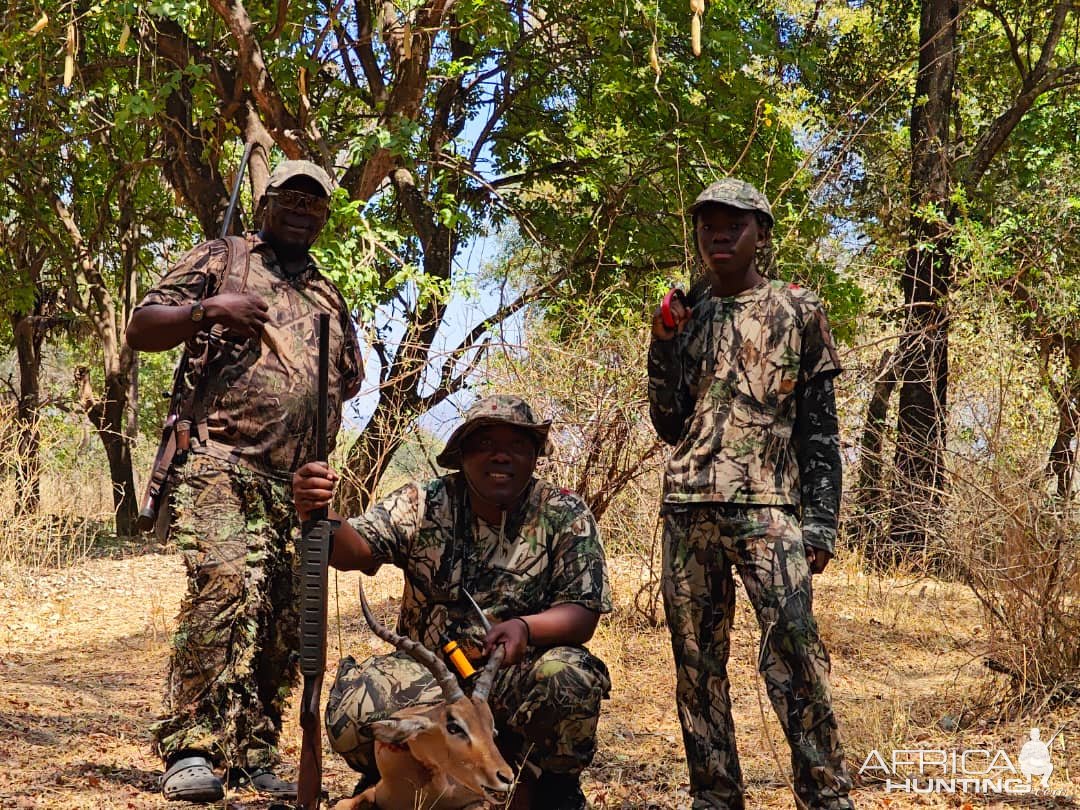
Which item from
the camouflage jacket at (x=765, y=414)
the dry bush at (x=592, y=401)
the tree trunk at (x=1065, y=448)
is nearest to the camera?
the camouflage jacket at (x=765, y=414)

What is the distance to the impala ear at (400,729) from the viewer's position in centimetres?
330

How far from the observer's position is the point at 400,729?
331 cm

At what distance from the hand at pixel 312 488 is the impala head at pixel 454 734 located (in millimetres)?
417

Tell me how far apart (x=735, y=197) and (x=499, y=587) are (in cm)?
152

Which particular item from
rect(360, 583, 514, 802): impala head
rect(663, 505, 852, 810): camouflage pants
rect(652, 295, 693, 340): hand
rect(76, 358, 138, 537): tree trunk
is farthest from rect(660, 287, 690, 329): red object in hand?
rect(76, 358, 138, 537): tree trunk

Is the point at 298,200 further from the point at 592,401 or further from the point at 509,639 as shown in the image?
the point at 592,401

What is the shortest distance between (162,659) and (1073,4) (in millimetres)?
10728

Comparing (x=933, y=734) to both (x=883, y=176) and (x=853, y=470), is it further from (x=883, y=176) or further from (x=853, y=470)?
(x=883, y=176)

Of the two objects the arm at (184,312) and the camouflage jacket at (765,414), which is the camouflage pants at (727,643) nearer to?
the camouflage jacket at (765,414)

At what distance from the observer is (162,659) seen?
781 cm

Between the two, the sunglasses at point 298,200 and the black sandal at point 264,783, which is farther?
the sunglasses at point 298,200

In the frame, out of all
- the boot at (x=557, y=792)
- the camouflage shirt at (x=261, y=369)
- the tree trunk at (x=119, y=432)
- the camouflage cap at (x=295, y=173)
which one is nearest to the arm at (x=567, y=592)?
the boot at (x=557, y=792)

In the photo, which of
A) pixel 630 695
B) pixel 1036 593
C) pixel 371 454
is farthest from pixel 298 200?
pixel 371 454

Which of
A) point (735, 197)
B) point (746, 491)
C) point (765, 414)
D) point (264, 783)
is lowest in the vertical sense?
point (264, 783)
